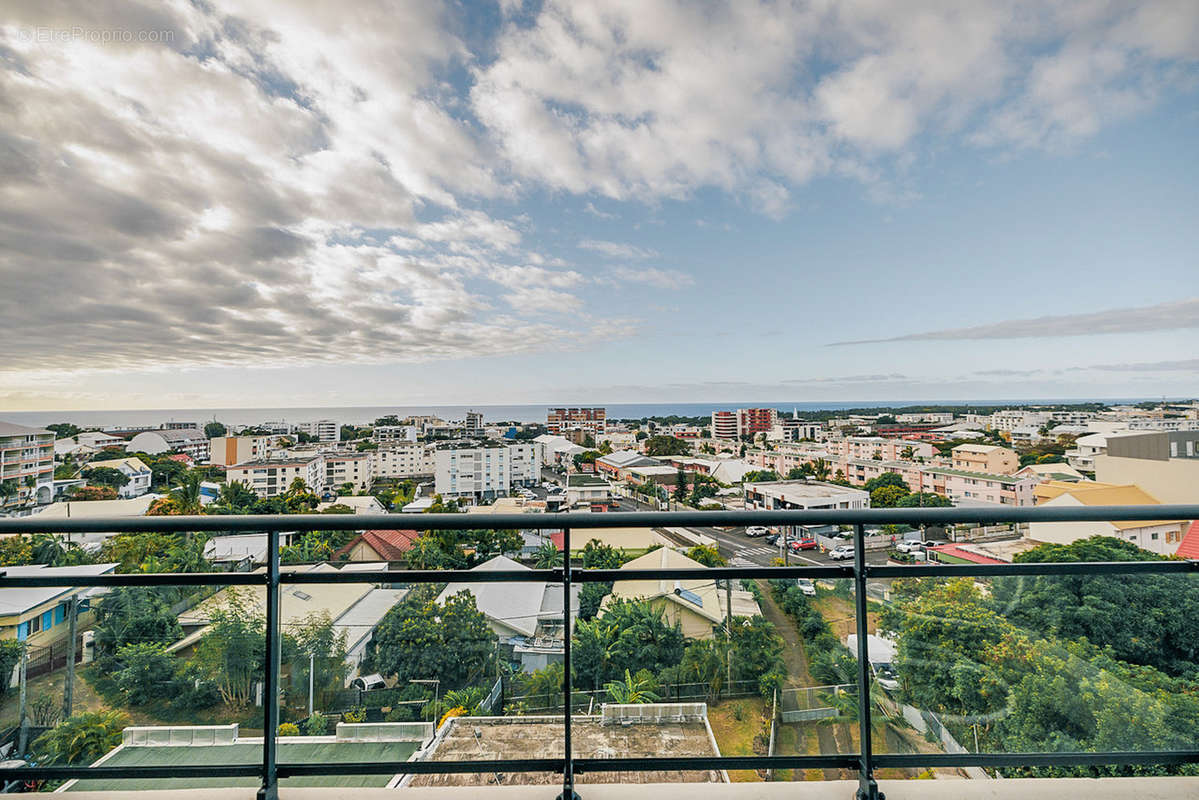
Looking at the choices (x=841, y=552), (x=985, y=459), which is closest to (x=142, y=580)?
(x=841, y=552)

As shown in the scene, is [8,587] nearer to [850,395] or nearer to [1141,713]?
[1141,713]

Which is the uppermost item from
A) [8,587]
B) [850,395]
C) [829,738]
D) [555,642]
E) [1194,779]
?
[850,395]

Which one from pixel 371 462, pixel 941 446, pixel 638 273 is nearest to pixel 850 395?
pixel 941 446

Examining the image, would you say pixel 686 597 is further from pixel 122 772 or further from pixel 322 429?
pixel 322 429

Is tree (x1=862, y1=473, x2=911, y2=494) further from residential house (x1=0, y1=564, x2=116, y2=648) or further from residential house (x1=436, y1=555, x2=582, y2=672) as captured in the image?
residential house (x1=0, y1=564, x2=116, y2=648)

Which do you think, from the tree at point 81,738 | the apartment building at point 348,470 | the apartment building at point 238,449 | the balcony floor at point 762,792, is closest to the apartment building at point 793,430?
the apartment building at point 348,470

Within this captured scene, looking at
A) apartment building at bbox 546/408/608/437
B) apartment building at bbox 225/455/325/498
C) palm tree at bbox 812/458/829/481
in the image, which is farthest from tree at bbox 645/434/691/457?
apartment building at bbox 225/455/325/498
